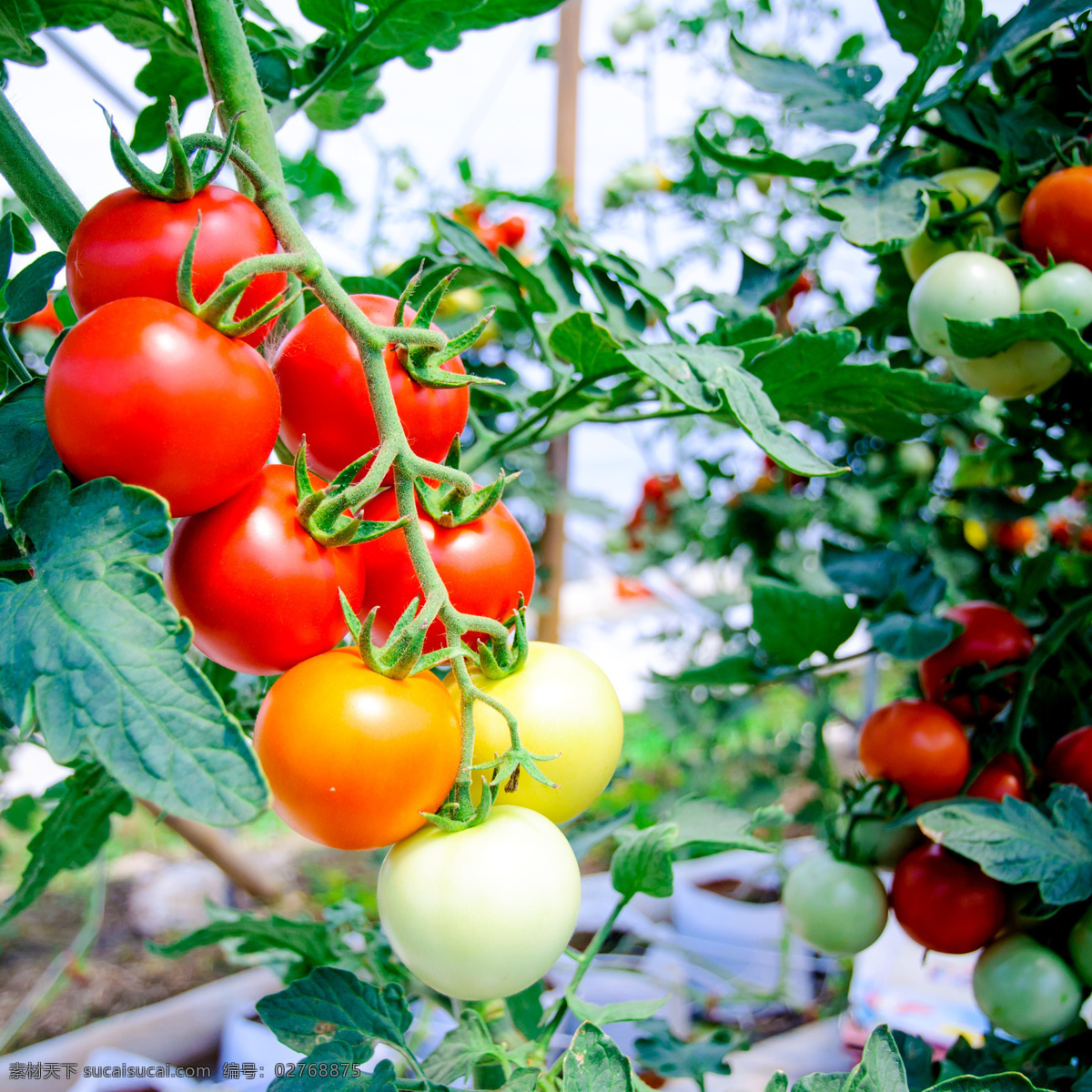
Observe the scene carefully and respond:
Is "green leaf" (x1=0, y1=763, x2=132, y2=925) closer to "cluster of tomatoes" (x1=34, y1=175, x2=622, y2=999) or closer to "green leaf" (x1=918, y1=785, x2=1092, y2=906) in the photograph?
"cluster of tomatoes" (x1=34, y1=175, x2=622, y2=999)

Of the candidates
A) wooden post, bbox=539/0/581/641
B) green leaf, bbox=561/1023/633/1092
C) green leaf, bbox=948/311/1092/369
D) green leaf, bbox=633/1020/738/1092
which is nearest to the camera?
green leaf, bbox=561/1023/633/1092

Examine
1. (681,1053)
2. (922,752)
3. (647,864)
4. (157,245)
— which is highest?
(157,245)

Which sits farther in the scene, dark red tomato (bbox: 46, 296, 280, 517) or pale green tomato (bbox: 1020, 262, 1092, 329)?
pale green tomato (bbox: 1020, 262, 1092, 329)

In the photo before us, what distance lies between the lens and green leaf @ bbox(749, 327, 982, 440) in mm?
394

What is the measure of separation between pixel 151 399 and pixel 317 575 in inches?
3.0

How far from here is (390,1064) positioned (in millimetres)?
343

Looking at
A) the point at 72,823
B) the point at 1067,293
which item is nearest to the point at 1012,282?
the point at 1067,293

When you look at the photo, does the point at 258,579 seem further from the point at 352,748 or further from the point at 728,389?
the point at 728,389

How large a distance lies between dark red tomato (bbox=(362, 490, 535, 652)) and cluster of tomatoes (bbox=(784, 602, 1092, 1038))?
308 mm

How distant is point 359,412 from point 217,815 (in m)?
0.15

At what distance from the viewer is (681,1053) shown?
548 mm

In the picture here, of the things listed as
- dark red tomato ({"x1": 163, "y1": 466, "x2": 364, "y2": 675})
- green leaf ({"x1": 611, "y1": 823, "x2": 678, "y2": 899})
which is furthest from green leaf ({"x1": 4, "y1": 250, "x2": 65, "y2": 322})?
green leaf ({"x1": 611, "y1": 823, "x2": 678, "y2": 899})

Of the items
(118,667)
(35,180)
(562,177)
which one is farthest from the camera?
(562,177)

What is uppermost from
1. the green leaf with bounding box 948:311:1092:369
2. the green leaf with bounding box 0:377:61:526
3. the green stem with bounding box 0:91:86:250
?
the green stem with bounding box 0:91:86:250
